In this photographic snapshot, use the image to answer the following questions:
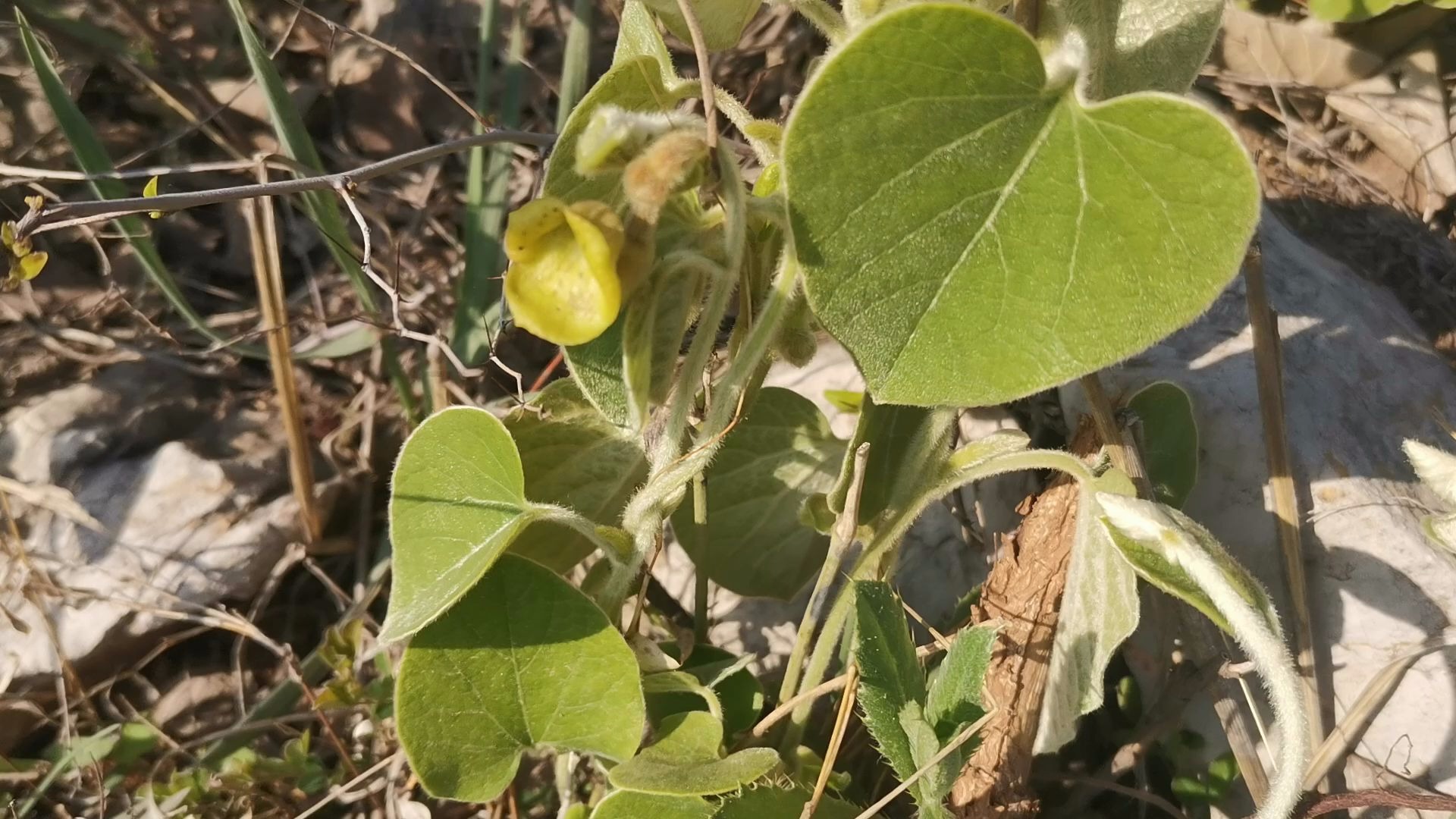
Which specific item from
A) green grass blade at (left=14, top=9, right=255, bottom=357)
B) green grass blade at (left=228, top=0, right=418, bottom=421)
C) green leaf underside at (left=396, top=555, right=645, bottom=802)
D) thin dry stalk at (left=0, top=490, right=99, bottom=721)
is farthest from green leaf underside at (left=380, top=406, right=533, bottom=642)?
thin dry stalk at (left=0, top=490, right=99, bottom=721)

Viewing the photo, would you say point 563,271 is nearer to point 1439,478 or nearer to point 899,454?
point 899,454

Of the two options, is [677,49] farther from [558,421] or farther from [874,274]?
[874,274]

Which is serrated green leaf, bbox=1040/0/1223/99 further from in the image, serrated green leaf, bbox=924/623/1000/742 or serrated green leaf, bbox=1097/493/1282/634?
serrated green leaf, bbox=924/623/1000/742

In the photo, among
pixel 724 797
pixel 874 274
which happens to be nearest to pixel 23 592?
pixel 724 797

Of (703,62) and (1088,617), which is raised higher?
(703,62)

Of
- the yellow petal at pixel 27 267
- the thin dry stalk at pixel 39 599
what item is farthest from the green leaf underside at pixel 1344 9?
the thin dry stalk at pixel 39 599

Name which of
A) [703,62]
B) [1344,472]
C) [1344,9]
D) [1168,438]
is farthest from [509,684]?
[1344,9]
